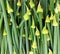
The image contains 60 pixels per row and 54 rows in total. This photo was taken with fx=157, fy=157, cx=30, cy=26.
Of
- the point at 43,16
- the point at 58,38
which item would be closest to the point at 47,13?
the point at 43,16

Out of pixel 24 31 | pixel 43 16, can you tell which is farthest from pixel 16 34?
pixel 43 16

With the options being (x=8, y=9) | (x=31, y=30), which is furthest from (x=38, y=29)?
(x=8, y=9)

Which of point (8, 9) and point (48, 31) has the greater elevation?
point (8, 9)

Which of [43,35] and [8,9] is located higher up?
[8,9]

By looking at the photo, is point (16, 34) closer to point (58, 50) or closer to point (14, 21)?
point (14, 21)

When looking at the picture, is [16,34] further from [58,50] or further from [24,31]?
[58,50]

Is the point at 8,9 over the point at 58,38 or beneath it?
over
